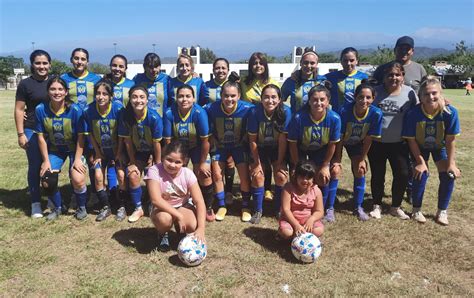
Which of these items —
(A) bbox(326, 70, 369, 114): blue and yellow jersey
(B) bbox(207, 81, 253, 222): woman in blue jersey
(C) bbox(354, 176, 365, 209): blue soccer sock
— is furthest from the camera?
(A) bbox(326, 70, 369, 114): blue and yellow jersey

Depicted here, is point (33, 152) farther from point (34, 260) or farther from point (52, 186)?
point (34, 260)

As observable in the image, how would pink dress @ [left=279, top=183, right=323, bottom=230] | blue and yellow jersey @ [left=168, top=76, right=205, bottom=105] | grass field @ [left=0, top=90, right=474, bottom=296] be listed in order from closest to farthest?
grass field @ [left=0, top=90, right=474, bottom=296], pink dress @ [left=279, top=183, right=323, bottom=230], blue and yellow jersey @ [left=168, top=76, right=205, bottom=105]

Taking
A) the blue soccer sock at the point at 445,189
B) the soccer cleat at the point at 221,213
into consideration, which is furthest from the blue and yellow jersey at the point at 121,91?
the blue soccer sock at the point at 445,189

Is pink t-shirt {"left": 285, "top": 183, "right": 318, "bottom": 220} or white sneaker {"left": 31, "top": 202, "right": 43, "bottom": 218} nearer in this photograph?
pink t-shirt {"left": 285, "top": 183, "right": 318, "bottom": 220}

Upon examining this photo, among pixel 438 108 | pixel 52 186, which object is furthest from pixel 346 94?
pixel 52 186

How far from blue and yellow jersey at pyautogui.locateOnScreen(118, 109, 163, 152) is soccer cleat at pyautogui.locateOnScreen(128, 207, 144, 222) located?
975 mm

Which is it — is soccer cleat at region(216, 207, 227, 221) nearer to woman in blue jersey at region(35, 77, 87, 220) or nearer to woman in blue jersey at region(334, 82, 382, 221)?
woman in blue jersey at region(334, 82, 382, 221)

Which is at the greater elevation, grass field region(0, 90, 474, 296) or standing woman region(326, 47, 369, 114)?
standing woman region(326, 47, 369, 114)

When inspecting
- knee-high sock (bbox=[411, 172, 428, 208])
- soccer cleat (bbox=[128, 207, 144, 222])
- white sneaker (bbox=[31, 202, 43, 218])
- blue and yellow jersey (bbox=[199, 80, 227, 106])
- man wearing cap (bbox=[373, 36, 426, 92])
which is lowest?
soccer cleat (bbox=[128, 207, 144, 222])

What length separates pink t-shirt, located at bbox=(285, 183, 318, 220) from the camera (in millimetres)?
4551

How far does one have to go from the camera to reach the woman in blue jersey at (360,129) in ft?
16.4

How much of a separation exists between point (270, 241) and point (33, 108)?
3.74 meters

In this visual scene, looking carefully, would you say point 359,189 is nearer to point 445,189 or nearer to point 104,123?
point 445,189

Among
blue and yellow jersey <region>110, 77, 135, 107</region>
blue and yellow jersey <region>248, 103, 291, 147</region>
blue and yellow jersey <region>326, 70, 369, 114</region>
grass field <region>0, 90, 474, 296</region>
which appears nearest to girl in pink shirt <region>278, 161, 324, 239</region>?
grass field <region>0, 90, 474, 296</region>
